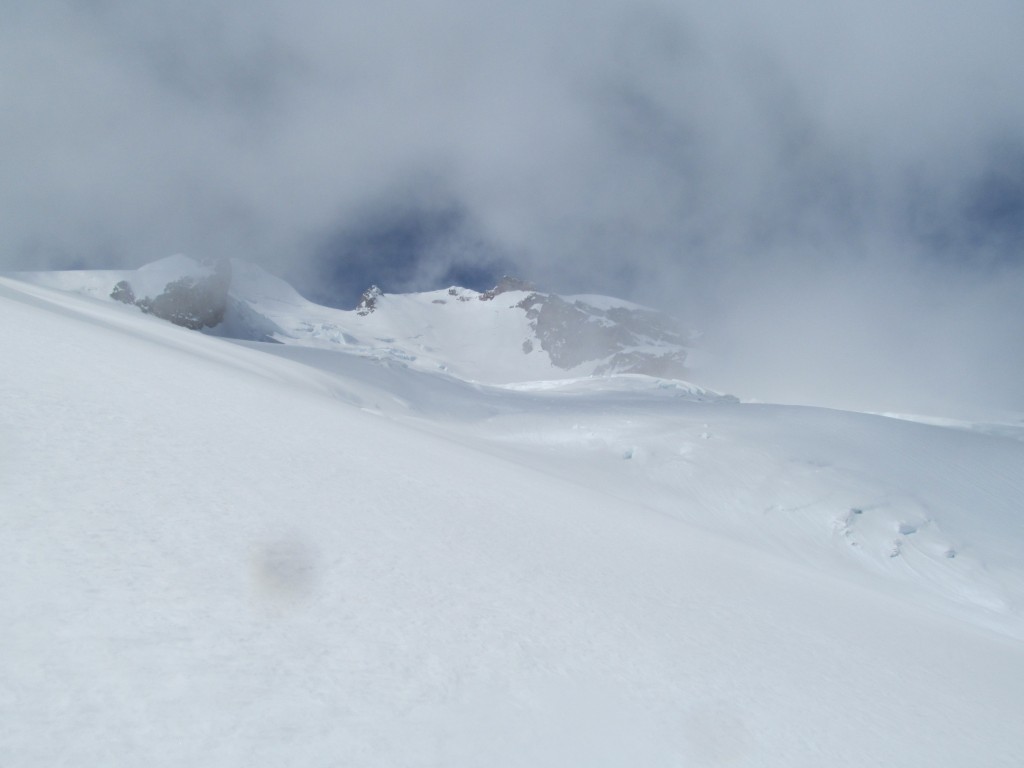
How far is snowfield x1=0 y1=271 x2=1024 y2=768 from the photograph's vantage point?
2303 mm

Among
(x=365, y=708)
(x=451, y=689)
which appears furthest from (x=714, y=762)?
(x=365, y=708)

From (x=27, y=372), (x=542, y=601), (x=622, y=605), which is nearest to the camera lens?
(x=542, y=601)

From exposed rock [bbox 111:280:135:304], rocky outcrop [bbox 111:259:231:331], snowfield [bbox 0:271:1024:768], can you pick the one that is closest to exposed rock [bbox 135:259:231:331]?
rocky outcrop [bbox 111:259:231:331]

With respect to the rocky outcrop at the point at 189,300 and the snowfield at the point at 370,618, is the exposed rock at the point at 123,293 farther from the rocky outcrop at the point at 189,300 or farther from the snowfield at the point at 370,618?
the snowfield at the point at 370,618

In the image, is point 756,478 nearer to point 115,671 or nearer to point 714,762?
point 714,762

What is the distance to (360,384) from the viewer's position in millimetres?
25078

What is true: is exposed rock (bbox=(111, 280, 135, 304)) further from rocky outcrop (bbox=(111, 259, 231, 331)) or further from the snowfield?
the snowfield

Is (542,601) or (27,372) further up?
(27,372)

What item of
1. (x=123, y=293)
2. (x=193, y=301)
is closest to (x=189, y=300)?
(x=193, y=301)

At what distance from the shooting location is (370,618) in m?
3.30

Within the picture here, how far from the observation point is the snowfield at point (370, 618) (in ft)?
7.55

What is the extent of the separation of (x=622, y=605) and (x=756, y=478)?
15.7 metres

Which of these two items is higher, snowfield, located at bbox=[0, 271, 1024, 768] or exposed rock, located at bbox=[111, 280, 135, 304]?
exposed rock, located at bbox=[111, 280, 135, 304]

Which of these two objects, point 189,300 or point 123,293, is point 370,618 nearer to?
point 189,300
